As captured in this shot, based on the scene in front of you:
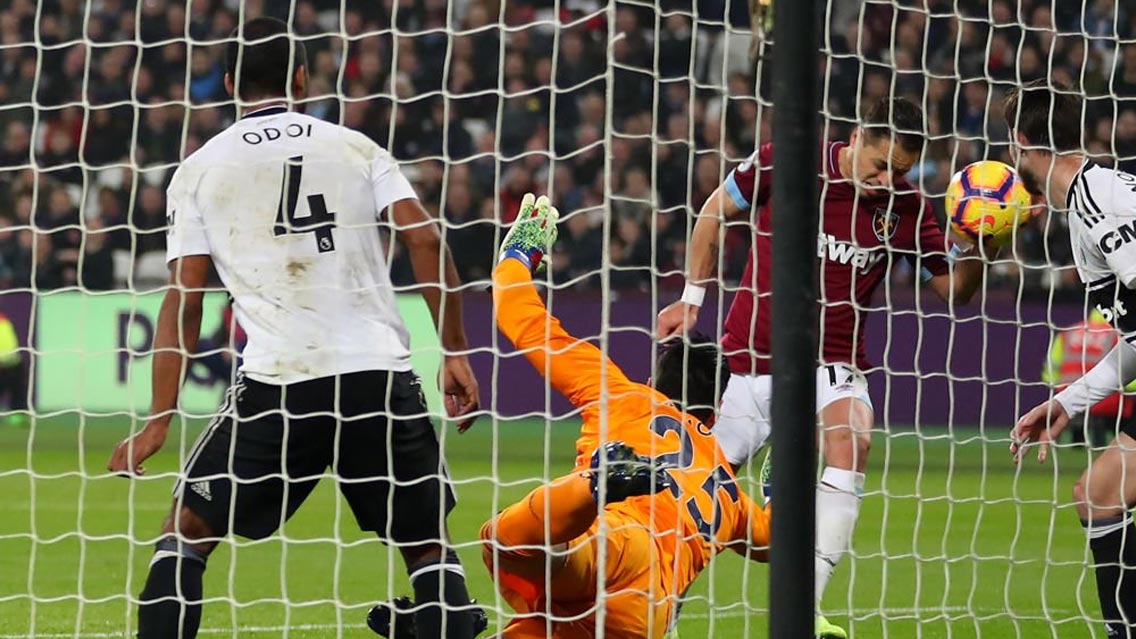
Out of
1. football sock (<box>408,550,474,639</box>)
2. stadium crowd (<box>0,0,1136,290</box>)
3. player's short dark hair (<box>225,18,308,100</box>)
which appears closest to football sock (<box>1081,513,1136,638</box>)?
football sock (<box>408,550,474,639</box>)

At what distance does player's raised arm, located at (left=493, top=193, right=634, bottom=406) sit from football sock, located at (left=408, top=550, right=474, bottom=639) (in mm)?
630

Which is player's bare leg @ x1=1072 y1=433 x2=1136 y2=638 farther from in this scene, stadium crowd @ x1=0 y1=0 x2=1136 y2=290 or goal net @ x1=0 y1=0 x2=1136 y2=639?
stadium crowd @ x1=0 y1=0 x2=1136 y2=290

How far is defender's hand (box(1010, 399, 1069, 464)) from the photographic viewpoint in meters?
5.50

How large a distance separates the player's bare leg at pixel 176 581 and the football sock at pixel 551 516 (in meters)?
0.80

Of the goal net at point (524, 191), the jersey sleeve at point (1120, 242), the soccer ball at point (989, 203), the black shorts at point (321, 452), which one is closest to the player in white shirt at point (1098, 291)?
the jersey sleeve at point (1120, 242)

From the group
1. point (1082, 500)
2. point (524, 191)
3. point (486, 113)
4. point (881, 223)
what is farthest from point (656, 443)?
point (486, 113)

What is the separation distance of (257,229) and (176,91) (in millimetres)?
11484

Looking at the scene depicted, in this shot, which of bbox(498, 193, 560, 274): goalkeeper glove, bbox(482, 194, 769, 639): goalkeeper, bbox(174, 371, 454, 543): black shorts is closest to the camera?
bbox(174, 371, 454, 543): black shorts

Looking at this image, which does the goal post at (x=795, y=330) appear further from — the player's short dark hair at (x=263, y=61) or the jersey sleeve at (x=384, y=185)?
the player's short dark hair at (x=263, y=61)

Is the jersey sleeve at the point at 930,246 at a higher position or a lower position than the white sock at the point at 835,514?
higher

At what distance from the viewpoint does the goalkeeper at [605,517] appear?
15.3ft

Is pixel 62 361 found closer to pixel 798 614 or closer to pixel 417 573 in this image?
pixel 417 573

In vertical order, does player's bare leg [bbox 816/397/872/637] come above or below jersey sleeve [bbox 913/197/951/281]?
below

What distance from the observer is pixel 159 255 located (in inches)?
617
